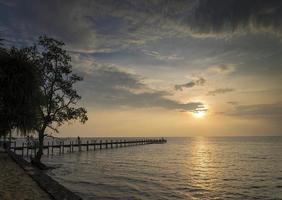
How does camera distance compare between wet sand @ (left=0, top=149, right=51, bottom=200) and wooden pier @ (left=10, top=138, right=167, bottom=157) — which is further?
wooden pier @ (left=10, top=138, right=167, bottom=157)

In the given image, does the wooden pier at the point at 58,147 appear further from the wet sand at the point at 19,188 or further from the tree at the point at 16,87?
the wet sand at the point at 19,188

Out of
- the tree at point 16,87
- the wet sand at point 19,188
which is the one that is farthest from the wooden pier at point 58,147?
the wet sand at point 19,188

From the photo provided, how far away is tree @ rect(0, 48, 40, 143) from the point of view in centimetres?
2172

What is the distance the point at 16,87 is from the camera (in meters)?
22.0

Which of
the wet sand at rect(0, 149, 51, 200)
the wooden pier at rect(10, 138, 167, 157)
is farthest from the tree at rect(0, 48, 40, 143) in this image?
the wooden pier at rect(10, 138, 167, 157)

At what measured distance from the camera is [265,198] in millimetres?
25125

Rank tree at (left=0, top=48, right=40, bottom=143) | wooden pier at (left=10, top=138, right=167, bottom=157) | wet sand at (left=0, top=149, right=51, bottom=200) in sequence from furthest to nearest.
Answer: wooden pier at (left=10, top=138, right=167, bottom=157), tree at (left=0, top=48, right=40, bottom=143), wet sand at (left=0, top=149, right=51, bottom=200)

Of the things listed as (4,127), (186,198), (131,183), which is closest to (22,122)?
(4,127)

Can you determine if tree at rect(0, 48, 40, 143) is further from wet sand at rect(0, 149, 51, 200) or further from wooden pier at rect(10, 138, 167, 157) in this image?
wooden pier at rect(10, 138, 167, 157)

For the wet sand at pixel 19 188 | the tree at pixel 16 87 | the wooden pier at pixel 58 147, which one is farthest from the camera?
the wooden pier at pixel 58 147

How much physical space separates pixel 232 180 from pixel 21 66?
24178 mm

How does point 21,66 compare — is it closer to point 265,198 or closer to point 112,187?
point 112,187

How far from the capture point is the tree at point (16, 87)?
21.7 metres

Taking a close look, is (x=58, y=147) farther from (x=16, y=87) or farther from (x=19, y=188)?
(x=19, y=188)
